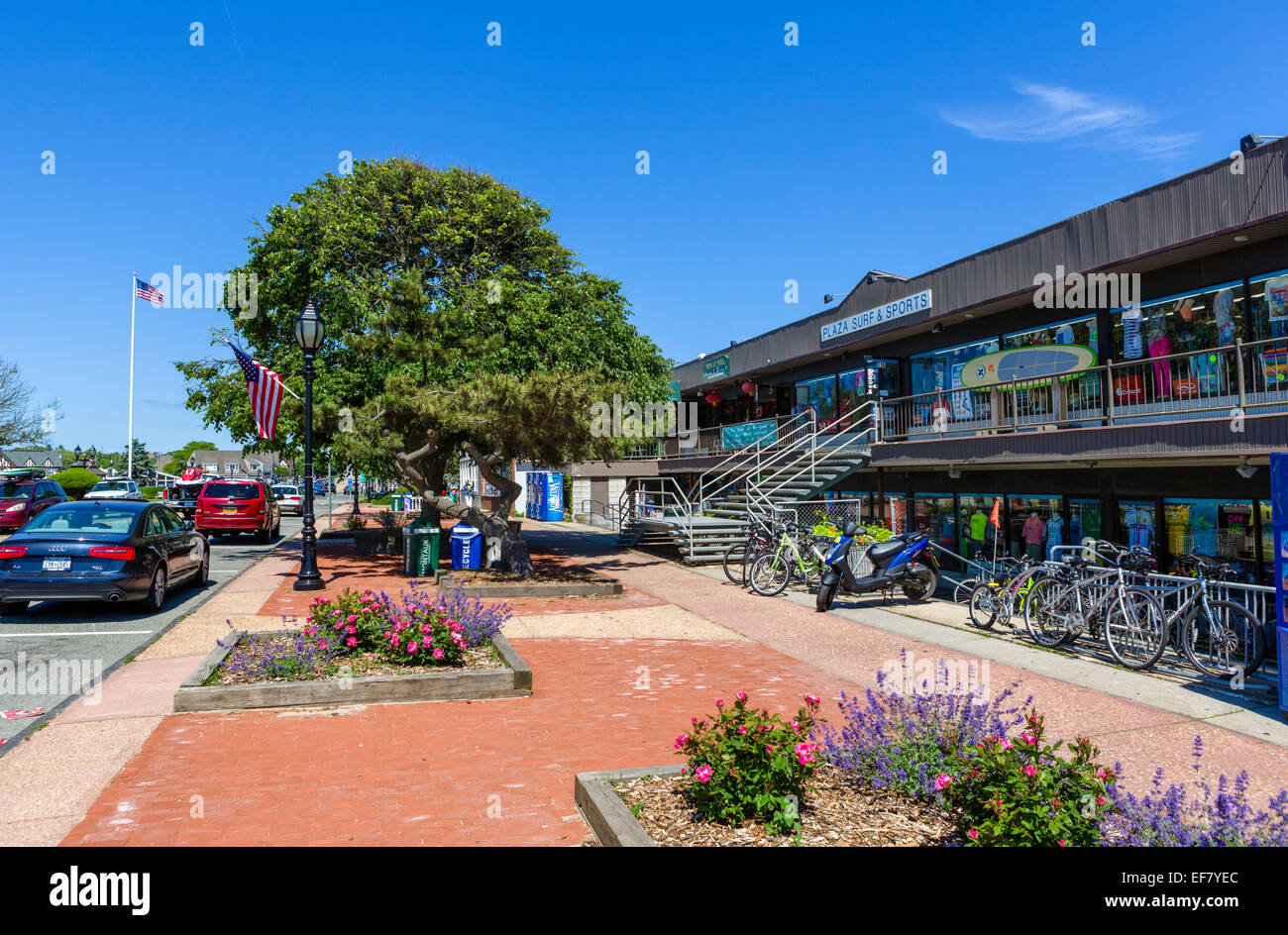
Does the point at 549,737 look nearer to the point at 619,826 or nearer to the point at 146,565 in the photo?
the point at 619,826

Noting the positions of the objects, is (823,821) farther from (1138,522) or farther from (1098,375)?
(1098,375)

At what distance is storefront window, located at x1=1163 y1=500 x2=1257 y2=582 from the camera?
11617mm

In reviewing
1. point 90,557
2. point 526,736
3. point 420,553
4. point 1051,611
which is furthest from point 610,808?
point 420,553

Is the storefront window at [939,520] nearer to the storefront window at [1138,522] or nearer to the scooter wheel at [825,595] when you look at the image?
the storefront window at [1138,522]

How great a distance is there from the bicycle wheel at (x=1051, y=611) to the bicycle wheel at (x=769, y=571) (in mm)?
4739

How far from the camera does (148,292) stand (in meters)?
43.9

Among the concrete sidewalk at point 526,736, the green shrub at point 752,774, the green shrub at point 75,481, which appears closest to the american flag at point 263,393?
the concrete sidewalk at point 526,736

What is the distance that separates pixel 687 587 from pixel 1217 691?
8915mm

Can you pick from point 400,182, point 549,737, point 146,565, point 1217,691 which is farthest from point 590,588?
point 400,182

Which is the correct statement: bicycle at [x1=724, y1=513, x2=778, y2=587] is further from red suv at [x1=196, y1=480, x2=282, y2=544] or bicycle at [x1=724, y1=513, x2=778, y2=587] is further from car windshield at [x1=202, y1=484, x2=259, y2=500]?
car windshield at [x1=202, y1=484, x2=259, y2=500]

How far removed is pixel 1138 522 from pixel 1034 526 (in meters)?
2.01

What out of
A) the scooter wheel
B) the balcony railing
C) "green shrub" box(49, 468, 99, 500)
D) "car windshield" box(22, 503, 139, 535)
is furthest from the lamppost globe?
"green shrub" box(49, 468, 99, 500)

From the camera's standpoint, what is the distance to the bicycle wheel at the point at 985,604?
10.9 m

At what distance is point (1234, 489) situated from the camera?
11.7 metres
